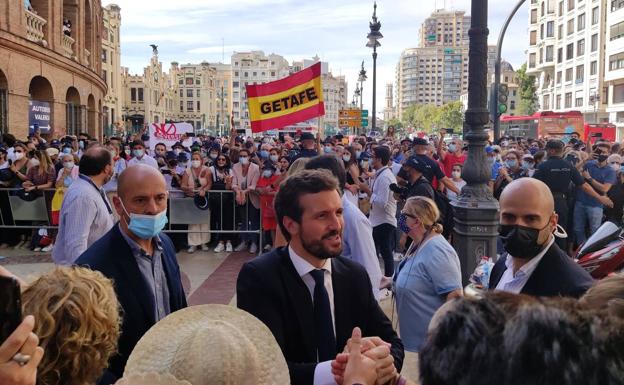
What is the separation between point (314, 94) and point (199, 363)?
8.51m

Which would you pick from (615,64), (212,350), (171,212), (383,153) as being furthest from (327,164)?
(615,64)

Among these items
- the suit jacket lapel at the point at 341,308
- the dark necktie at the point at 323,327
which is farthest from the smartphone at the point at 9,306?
the suit jacket lapel at the point at 341,308

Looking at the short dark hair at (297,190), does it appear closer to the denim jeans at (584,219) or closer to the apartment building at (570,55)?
the denim jeans at (584,219)

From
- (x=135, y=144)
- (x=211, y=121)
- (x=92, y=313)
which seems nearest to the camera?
(x=92, y=313)

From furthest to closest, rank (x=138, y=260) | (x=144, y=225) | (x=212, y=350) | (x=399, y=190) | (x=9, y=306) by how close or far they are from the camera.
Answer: (x=399, y=190)
(x=144, y=225)
(x=138, y=260)
(x=212, y=350)
(x=9, y=306)

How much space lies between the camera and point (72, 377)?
1.94 m

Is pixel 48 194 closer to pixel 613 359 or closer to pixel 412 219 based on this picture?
pixel 412 219

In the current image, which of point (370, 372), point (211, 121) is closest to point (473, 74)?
point (370, 372)

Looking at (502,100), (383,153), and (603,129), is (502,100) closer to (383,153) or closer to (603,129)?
(383,153)

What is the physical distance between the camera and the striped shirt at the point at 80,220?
475cm

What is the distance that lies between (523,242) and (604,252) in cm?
258

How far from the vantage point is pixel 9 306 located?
59.6 inches

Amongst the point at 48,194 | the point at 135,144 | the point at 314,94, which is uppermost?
the point at 314,94

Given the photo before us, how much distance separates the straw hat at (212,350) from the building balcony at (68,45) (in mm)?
26699
